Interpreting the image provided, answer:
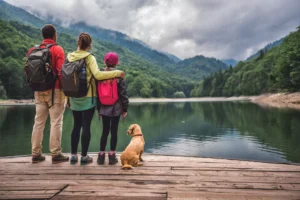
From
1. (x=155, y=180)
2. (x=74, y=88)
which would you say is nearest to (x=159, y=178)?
(x=155, y=180)

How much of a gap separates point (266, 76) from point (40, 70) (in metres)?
99.3

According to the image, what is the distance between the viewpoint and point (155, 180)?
3.80 metres

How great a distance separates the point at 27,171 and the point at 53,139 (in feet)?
2.53

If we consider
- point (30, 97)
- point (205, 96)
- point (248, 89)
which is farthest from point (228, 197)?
point (205, 96)

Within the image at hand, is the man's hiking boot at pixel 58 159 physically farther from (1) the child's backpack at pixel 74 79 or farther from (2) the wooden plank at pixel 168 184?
(1) the child's backpack at pixel 74 79

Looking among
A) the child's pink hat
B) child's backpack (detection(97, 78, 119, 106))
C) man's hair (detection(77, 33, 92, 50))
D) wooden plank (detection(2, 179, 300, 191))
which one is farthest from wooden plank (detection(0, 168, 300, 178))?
man's hair (detection(77, 33, 92, 50))

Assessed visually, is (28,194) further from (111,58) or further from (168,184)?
(111,58)

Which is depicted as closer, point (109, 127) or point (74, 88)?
point (74, 88)

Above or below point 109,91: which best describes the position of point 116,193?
below

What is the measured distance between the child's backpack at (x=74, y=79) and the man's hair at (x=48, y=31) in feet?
2.41

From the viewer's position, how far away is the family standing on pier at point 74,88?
14.7 ft

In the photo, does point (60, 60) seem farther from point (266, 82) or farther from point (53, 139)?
point (266, 82)

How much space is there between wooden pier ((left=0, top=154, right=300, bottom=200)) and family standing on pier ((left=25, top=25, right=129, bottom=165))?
0.62m

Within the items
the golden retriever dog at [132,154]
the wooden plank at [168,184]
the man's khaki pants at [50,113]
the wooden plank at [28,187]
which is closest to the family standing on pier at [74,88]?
the man's khaki pants at [50,113]
